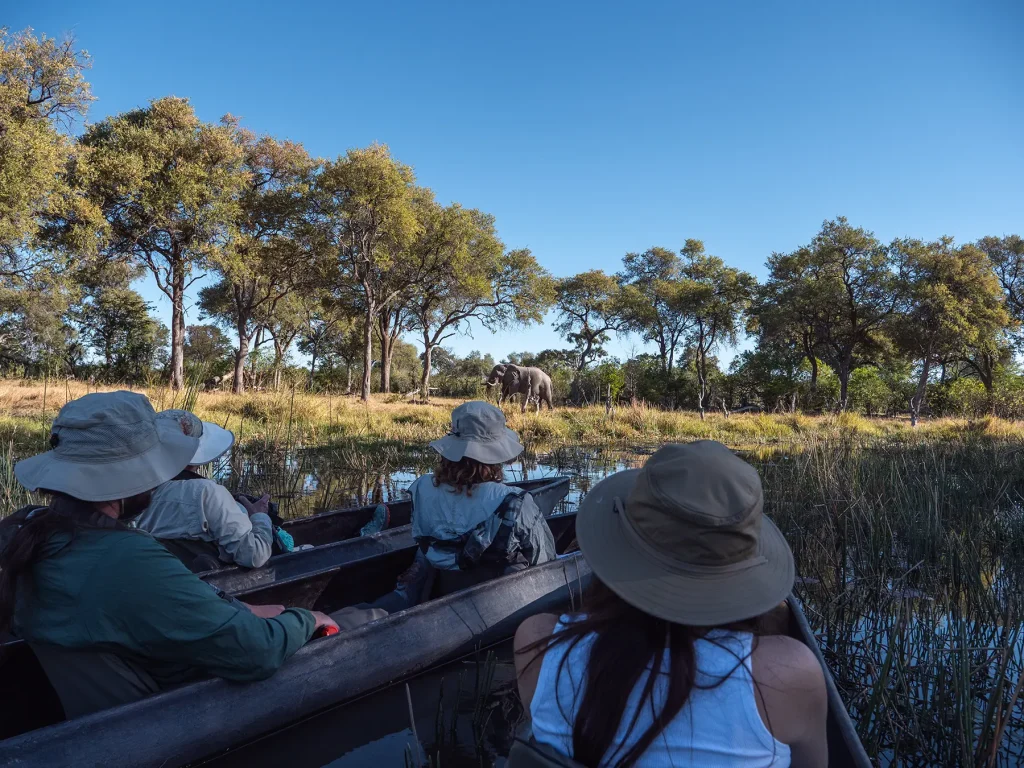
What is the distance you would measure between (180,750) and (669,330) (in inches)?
1475

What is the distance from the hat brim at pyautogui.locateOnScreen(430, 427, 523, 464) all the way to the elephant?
18.4 metres

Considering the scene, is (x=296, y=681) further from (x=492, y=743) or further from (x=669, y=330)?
(x=669, y=330)

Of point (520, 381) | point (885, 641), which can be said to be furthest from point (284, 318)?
point (885, 641)

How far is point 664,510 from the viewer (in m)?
1.45

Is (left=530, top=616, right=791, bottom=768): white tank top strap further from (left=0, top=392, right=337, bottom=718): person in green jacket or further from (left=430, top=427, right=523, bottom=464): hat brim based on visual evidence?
(left=430, top=427, right=523, bottom=464): hat brim

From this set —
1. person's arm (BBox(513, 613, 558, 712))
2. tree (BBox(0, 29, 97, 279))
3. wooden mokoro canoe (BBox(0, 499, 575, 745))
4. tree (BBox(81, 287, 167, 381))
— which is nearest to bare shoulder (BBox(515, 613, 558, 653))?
person's arm (BBox(513, 613, 558, 712))

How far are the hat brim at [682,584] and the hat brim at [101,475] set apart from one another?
1641 millimetres

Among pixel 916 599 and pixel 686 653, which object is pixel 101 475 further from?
pixel 916 599

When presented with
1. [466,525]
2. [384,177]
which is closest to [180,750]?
[466,525]

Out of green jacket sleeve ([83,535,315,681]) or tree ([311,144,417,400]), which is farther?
tree ([311,144,417,400])

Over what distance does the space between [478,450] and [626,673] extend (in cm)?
255

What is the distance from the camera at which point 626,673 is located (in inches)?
55.2

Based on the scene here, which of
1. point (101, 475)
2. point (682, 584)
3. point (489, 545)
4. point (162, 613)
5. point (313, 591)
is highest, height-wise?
point (101, 475)

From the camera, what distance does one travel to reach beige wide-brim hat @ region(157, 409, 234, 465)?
3.79m
